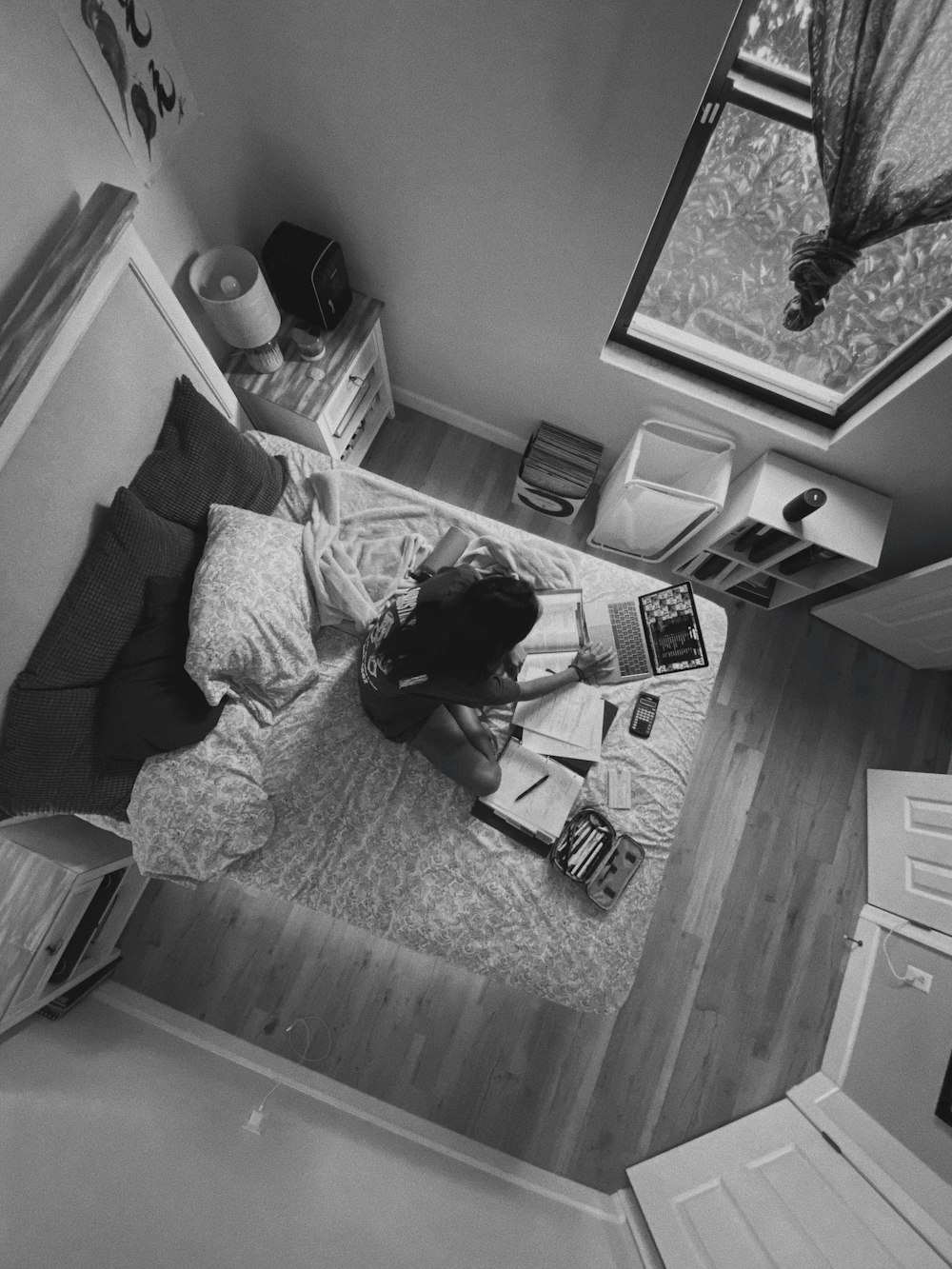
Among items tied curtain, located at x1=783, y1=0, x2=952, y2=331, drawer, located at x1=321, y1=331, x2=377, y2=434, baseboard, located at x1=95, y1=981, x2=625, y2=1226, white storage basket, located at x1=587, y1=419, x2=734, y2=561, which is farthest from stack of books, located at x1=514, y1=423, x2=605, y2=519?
baseboard, located at x1=95, y1=981, x2=625, y2=1226

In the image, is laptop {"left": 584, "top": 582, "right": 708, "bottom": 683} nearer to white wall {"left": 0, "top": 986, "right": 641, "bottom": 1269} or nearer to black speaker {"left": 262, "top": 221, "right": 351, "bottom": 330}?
black speaker {"left": 262, "top": 221, "right": 351, "bottom": 330}

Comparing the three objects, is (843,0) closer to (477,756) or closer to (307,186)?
(307,186)

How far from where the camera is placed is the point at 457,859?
157 cm

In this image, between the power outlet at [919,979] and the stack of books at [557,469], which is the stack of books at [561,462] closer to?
the stack of books at [557,469]

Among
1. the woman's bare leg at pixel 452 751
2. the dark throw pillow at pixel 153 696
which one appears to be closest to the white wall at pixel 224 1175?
the dark throw pillow at pixel 153 696

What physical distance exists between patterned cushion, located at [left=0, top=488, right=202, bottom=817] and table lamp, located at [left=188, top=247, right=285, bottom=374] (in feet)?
2.05

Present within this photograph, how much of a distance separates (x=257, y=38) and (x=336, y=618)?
1.47 metres

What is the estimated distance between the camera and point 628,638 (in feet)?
5.85

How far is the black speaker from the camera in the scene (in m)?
1.79

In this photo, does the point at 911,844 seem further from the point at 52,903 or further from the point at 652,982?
the point at 52,903

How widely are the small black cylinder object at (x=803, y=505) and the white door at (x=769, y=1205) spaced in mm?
1875

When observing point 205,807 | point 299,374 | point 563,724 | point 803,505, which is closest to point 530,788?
point 563,724

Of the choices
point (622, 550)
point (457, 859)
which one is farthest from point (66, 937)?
point (622, 550)

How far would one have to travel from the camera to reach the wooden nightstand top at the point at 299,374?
1.90m
